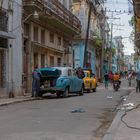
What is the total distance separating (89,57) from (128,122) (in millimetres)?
55414

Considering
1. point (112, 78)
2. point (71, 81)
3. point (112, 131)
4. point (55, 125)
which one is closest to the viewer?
point (112, 131)

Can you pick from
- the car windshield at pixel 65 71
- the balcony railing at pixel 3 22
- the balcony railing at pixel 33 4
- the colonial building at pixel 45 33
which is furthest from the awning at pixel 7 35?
the balcony railing at pixel 33 4

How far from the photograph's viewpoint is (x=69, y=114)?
19000 millimetres

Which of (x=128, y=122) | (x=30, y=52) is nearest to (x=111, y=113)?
(x=128, y=122)

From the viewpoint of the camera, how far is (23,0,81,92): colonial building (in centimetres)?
3500

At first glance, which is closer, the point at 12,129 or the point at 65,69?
the point at 12,129

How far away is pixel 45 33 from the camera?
132 feet

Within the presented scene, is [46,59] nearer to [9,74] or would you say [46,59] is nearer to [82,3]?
[9,74]

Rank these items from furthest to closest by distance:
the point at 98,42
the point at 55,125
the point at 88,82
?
the point at 98,42 → the point at 88,82 → the point at 55,125

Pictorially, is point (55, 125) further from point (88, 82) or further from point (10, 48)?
point (88, 82)

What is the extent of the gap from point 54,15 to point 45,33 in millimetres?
2223

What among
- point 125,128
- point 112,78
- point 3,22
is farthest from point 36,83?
point 112,78

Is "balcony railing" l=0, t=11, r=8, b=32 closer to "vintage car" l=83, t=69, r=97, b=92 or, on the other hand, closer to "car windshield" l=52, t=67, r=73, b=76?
"car windshield" l=52, t=67, r=73, b=76

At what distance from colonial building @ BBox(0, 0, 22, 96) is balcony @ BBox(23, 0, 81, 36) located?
163cm
